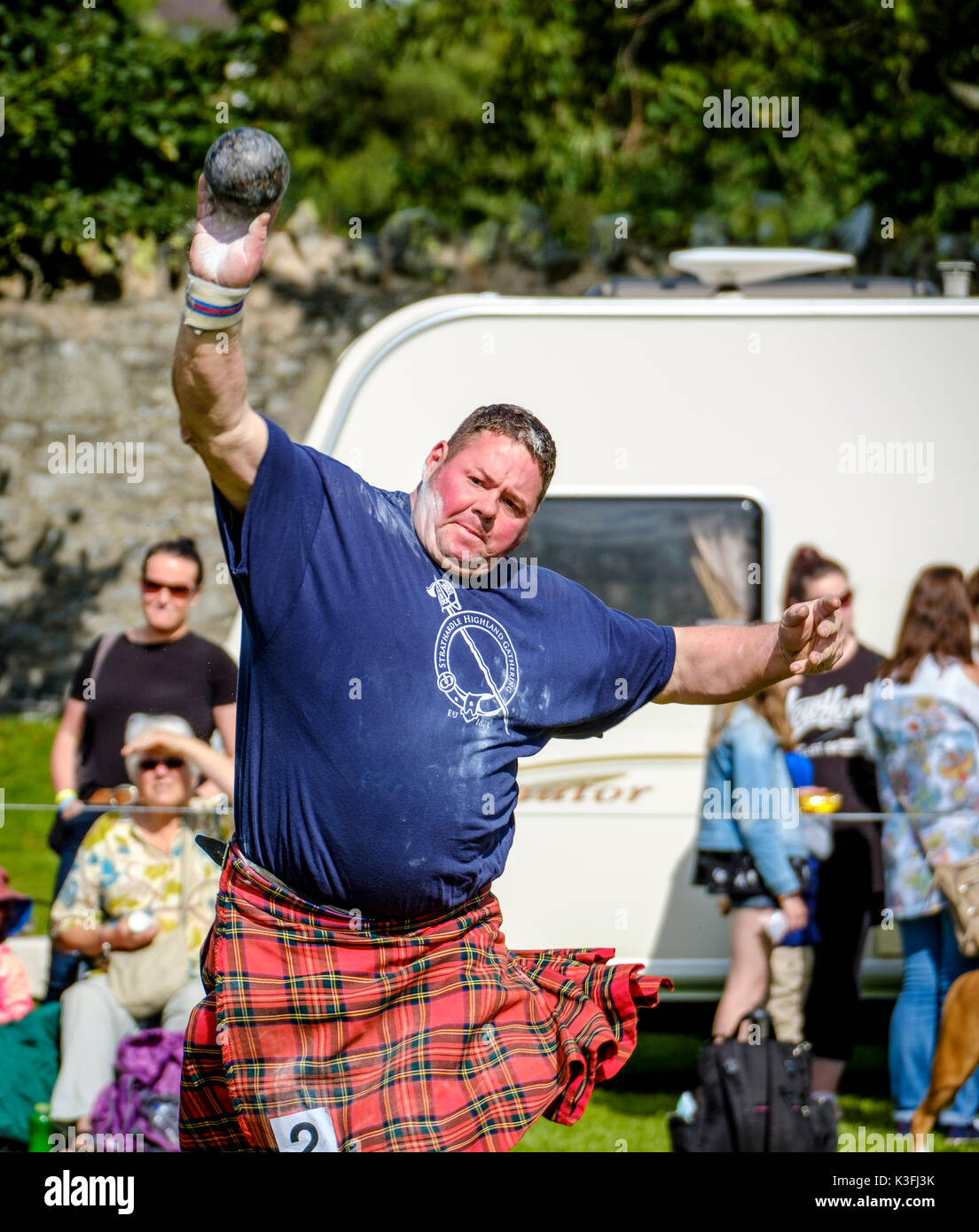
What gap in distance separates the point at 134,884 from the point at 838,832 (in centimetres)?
211

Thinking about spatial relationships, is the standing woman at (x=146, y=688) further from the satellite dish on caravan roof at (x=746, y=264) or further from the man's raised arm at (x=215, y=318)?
the man's raised arm at (x=215, y=318)

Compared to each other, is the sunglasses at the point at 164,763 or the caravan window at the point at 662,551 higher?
the caravan window at the point at 662,551

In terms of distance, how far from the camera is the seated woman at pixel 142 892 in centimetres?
392

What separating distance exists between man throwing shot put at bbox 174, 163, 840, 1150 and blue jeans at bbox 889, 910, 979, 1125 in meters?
1.92

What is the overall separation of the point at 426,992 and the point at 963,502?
3.04 metres

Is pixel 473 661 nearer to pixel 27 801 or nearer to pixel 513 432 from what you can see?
pixel 513 432

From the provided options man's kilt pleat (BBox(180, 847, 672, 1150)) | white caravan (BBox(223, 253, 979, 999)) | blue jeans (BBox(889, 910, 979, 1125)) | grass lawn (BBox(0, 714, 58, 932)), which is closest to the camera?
man's kilt pleat (BBox(180, 847, 672, 1150))

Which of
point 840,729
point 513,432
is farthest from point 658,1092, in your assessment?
point 513,432

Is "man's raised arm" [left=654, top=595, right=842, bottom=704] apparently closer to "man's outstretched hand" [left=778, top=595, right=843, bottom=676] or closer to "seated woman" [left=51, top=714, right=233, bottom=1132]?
"man's outstretched hand" [left=778, top=595, right=843, bottom=676]

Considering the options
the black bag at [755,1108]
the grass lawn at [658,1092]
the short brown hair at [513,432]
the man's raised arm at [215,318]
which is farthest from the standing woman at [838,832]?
the man's raised arm at [215,318]

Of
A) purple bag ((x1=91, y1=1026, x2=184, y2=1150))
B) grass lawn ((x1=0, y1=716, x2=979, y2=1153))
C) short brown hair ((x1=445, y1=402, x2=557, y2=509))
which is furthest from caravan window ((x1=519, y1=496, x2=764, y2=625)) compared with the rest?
short brown hair ((x1=445, y1=402, x2=557, y2=509))

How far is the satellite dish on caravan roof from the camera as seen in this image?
4.92 m

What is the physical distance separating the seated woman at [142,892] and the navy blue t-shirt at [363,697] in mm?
1773
